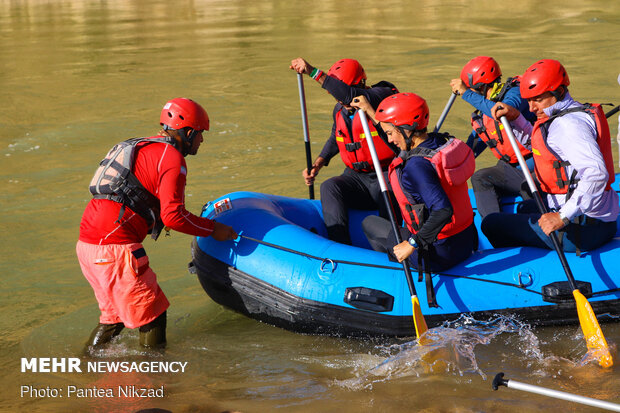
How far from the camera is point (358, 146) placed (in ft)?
17.9

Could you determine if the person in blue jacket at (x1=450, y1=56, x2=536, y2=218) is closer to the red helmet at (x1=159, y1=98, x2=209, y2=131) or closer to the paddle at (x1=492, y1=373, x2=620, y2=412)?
the paddle at (x1=492, y1=373, x2=620, y2=412)

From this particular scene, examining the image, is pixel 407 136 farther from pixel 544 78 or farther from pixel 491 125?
pixel 491 125

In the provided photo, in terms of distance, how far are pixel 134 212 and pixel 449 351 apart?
211 cm

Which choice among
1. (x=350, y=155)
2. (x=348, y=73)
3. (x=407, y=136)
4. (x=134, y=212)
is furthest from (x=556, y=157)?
(x=134, y=212)

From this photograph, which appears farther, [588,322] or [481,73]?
[481,73]

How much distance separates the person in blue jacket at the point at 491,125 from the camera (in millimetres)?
5375

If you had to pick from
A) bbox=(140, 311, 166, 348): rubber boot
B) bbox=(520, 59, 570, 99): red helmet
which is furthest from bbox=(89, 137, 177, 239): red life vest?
bbox=(520, 59, 570, 99): red helmet

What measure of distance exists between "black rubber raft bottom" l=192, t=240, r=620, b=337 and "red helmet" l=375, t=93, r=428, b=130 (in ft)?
4.01

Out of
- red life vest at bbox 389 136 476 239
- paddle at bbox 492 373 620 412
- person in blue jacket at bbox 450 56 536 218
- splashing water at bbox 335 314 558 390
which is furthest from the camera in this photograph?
person in blue jacket at bbox 450 56 536 218

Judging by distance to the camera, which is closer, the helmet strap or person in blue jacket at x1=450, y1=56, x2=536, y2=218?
the helmet strap

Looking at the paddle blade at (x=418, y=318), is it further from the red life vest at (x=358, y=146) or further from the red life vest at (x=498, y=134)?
the red life vest at (x=498, y=134)

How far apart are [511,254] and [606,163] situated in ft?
2.66

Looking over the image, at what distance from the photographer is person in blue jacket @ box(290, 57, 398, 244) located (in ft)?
17.7

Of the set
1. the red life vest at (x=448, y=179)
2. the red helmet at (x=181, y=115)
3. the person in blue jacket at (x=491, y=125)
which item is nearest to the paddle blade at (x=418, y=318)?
the red life vest at (x=448, y=179)
